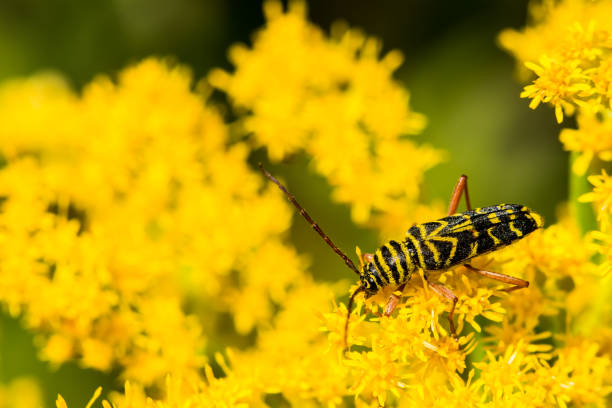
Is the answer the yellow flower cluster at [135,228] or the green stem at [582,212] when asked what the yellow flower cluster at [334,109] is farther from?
the green stem at [582,212]

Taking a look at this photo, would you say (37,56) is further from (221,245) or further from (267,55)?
(221,245)

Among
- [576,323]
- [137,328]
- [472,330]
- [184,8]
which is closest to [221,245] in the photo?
[137,328]

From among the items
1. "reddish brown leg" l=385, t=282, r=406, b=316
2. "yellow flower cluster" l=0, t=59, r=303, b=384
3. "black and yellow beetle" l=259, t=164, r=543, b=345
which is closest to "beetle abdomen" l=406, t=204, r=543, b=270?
"black and yellow beetle" l=259, t=164, r=543, b=345

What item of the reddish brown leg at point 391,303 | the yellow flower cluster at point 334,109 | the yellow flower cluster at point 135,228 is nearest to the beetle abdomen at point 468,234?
the reddish brown leg at point 391,303

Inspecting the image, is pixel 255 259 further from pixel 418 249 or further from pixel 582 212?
pixel 582 212

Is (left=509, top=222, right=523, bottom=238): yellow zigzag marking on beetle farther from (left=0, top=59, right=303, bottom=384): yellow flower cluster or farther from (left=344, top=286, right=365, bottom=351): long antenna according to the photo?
(left=0, top=59, right=303, bottom=384): yellow flower cluster

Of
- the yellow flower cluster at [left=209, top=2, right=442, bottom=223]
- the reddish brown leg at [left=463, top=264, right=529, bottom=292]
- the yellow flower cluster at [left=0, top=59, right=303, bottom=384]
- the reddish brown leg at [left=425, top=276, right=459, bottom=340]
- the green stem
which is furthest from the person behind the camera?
the yellow flower cluster at [left=209, top=2, right=442, bottom=223]
